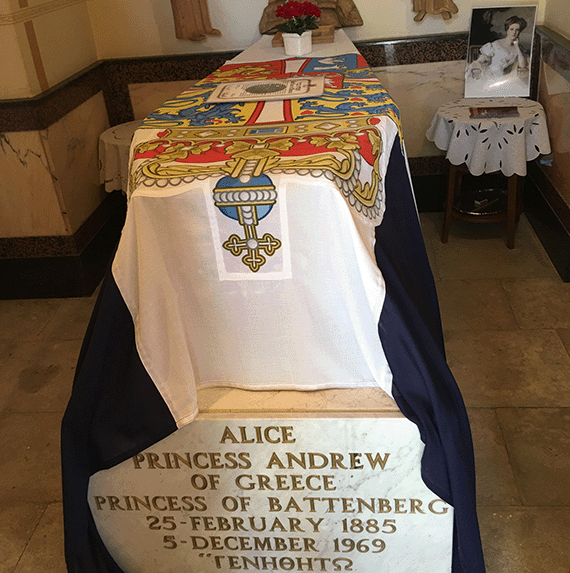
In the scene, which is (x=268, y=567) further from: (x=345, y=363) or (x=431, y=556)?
(x=345, y=363)

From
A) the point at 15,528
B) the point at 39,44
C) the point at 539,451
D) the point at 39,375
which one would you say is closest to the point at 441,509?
the point at 539,451

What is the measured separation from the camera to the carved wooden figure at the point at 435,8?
10.6 feet

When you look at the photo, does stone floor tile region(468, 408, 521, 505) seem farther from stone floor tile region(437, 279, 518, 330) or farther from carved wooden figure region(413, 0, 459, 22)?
carved wooden figure region(413, 0, 459, 22)

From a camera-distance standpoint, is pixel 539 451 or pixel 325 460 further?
pixel 539 451

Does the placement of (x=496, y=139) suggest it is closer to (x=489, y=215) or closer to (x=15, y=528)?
(x=489, y=215)

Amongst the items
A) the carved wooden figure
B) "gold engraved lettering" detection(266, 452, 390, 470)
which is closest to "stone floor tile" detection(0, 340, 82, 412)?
"gold engraved lettering" detection(266, 452, 390, 470)

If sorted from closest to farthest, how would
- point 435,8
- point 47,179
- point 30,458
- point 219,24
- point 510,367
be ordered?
point 30,458 < point 510,367 < point 47,179 < point 435,8 < point 219,24

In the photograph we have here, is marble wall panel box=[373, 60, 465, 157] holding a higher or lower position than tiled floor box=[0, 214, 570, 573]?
higher

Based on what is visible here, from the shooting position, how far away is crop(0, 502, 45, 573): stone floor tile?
1.85 m

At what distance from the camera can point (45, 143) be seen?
283 cm

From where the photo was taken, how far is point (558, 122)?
10.1 feet

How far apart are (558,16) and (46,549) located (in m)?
3.19

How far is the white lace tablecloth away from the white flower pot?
2.74ft

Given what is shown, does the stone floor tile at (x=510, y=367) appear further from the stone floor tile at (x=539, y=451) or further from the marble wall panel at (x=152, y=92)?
the marble wall panel at (x=152, y=92)
